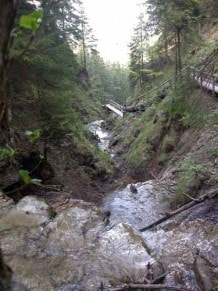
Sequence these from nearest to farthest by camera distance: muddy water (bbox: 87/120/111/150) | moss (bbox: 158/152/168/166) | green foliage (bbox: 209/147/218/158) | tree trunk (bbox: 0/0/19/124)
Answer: tree trunk (bbox: 0/0/19/124)
green foliage (bbox: 209/147/218/158)
moss (bbox: 158/152/168/166)
muddy water (bbox: 87/120/111/150)

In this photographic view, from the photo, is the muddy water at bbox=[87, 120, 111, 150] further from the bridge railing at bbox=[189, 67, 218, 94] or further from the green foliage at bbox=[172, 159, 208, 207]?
the green foliage at bbox=[172, 159, 208, 207]

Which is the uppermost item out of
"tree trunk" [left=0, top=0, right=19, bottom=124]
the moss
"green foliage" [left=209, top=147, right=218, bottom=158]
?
"tree trunk" [left=0, top=0, right=19, bottom=124]

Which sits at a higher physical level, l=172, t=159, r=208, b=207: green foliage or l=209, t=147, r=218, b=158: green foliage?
l=209, t=147, r=218, b=158: green foliage

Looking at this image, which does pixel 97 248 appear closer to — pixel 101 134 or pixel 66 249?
pixel 66 249

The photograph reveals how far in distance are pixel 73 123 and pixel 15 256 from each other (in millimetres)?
5971

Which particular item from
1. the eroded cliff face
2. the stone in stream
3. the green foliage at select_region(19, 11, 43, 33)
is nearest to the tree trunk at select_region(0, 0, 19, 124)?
the green foliage at select_region(19, 11, 43, 33)

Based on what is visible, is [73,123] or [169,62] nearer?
[73,123]

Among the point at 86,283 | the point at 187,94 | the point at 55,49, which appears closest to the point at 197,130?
the point at 187,94

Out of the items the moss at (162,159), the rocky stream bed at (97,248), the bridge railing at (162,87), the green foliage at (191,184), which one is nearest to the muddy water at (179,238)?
the rocky stream bed at (97,248)

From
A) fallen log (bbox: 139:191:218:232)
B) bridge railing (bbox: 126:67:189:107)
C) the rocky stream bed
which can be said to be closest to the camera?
the rocky stream bed

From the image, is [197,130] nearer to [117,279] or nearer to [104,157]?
[104,157]

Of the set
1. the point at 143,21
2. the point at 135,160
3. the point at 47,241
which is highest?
the point at 143,21

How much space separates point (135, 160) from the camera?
16031mm

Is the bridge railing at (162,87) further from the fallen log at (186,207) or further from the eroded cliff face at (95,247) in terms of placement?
the eroded cliff face at (95,247)
